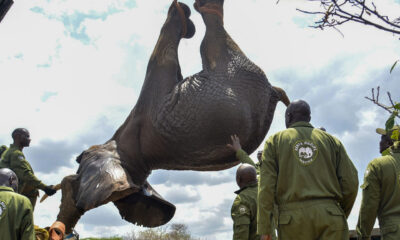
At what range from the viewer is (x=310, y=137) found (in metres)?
3.64

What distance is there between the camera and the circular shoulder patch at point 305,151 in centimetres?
355

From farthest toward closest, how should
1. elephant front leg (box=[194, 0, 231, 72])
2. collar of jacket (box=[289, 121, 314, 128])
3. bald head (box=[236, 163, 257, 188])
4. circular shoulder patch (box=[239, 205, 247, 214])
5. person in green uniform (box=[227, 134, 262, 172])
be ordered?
elephant front leg (box=[194, 0, 231, 72]) → person in green uniform (box=[227, 134, 262, 172]) → bald head (box=[236, 163, 257, 188]) → circular shoulder patch (box=[239, 205, 247, 214]) → collar of jacket (box=[289, 121, 314, 128])

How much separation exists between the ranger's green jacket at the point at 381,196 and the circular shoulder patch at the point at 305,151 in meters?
1.32

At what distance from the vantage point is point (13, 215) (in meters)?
4.07

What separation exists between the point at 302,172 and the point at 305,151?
180 mm

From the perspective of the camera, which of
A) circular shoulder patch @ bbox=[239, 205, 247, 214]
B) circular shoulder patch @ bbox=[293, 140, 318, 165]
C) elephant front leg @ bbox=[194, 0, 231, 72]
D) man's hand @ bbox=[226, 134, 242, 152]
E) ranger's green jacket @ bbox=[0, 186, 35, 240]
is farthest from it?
elephant front leg @ bbox=[194, 0, 231, 72]

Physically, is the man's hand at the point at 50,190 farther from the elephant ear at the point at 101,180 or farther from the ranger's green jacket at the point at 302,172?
the ranger's green jacket at the point at 302,172

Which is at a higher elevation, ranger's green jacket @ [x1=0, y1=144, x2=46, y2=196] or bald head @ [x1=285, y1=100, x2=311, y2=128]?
ranger's green jacket @ [x1=0, y1=144, x2=46, y2=196]

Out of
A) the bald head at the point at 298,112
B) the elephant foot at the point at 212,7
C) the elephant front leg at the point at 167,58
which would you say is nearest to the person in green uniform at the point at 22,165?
the elephant front leg at the point at 167,58

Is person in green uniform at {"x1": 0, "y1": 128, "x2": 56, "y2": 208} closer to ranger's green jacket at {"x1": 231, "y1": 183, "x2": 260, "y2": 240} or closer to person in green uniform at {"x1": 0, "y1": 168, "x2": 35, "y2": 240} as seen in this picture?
person in green uniform at {"x1": 0, "y1": 168, "x2": 35, "y2": 240}

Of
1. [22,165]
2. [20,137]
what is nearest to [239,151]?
[22,165]

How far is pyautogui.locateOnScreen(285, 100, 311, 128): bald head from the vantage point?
383 centimetres

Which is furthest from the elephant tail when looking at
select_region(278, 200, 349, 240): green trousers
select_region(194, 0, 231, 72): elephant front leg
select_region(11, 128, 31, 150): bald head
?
select_region(11, 128, 31, 150): bald head

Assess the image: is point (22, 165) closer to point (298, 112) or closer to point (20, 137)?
point (20, 137)
